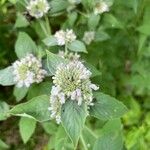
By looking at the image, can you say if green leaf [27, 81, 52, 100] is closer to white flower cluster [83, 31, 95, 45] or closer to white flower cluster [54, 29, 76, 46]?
white flower cluster [54, 29, 76, 46]

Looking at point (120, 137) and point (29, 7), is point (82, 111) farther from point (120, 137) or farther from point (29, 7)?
point (29, 7)

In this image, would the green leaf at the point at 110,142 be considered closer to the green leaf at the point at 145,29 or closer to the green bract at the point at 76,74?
the green bract at the point at 76,74

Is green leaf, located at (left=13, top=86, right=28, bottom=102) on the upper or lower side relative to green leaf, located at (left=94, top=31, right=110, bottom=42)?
lower

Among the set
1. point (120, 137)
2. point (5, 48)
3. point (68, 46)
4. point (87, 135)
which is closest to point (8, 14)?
point (5, 48)

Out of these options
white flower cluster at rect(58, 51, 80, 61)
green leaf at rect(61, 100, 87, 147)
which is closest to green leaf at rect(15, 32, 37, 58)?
white flower cluster at rect(58, 51, 80, 61)

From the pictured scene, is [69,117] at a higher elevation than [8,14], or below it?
higher
